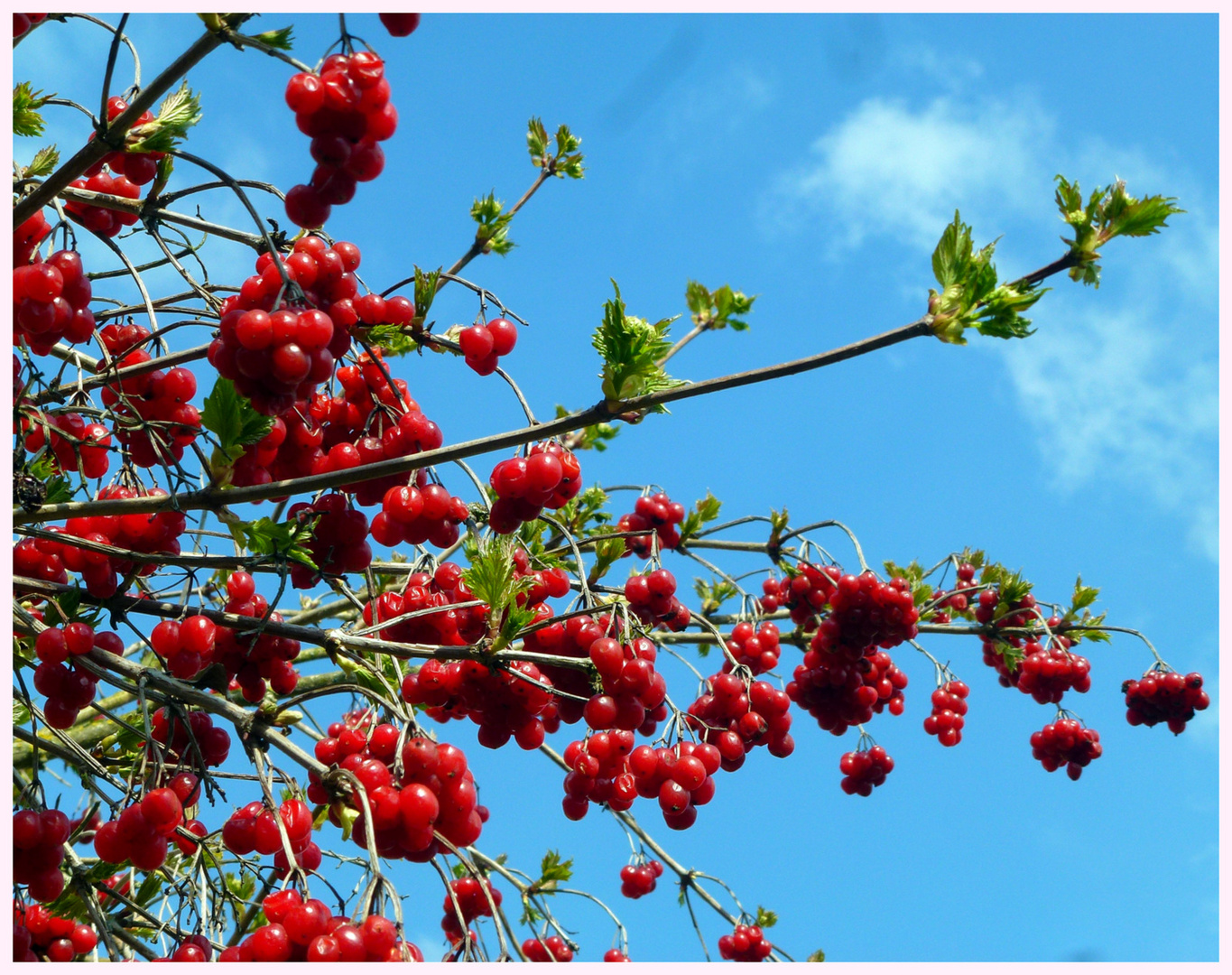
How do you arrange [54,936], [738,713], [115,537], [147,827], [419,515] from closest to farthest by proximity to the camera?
[147,827], [419,515], [115,537], [54,936], [738,713]

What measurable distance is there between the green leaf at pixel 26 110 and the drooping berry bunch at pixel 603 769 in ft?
8.57

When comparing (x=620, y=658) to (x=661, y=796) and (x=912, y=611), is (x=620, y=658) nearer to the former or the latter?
(x=661, y=796)

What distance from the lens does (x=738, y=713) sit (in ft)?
14.3

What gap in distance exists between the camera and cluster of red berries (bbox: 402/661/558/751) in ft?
9.70

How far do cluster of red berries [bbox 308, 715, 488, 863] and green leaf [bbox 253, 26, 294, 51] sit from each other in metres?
1.59

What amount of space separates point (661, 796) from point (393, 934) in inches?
61.2

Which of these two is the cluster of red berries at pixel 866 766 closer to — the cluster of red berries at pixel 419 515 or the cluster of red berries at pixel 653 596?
the cluster of red berries at pixel 653 596

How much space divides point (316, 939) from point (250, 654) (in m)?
1.13

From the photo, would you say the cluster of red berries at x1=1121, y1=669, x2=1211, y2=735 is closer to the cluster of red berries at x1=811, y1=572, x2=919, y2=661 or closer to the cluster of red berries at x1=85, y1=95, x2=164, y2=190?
the cluster of red berries at x1=811, y1=572, x2=919, y2=661

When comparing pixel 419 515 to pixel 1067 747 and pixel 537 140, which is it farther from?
pixel 1067 747

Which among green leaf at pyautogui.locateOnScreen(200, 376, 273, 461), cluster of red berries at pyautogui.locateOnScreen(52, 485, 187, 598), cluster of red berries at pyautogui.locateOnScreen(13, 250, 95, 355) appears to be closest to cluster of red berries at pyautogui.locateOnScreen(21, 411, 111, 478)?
cluster of red berries at pyautogui.locateOnScreen(52, 485, 187, 598)

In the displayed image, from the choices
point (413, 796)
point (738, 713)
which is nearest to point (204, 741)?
point (413, 796)

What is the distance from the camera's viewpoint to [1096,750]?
6.58 m

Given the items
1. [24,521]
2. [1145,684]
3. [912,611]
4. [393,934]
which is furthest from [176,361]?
[1145,684]
